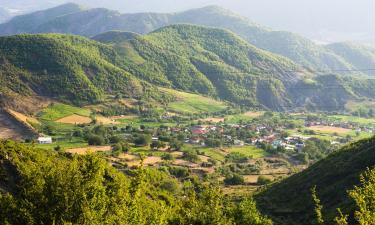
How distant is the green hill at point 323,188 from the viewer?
72.8 m

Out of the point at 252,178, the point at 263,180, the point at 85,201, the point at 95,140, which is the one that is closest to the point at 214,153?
the point at 252,178

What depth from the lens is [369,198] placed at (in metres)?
26.2

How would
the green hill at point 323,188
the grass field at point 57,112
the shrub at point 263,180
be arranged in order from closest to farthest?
the green hill at point 323,188 → the shrub at point 263,180 → the grass field at point 57,112

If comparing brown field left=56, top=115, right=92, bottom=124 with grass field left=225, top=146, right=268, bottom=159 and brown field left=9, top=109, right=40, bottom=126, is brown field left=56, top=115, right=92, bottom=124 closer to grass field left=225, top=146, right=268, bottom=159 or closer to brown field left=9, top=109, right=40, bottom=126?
brown field left=9, top=109, right=40, bottom=126

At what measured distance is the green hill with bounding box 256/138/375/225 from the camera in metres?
72.8

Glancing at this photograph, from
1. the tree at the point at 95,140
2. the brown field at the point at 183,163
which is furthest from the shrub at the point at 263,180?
the tree at the point at 95,140

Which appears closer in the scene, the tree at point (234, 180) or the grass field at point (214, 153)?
the tree at point (234, 180)

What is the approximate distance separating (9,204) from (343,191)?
57787 millimetres

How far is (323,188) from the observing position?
80688 mm

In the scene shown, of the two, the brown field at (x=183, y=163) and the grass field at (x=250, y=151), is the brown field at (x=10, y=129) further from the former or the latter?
the grass field at (x=250, y=151)

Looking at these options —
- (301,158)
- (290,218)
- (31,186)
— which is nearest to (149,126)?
(301,158)

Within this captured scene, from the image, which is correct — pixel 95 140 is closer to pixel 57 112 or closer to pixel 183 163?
pixel 183 163

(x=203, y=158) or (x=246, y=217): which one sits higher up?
(x=246, y=217)

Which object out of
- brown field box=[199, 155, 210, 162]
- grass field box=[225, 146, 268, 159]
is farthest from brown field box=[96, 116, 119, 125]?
brown field box=[199, 155, 210, 162]
